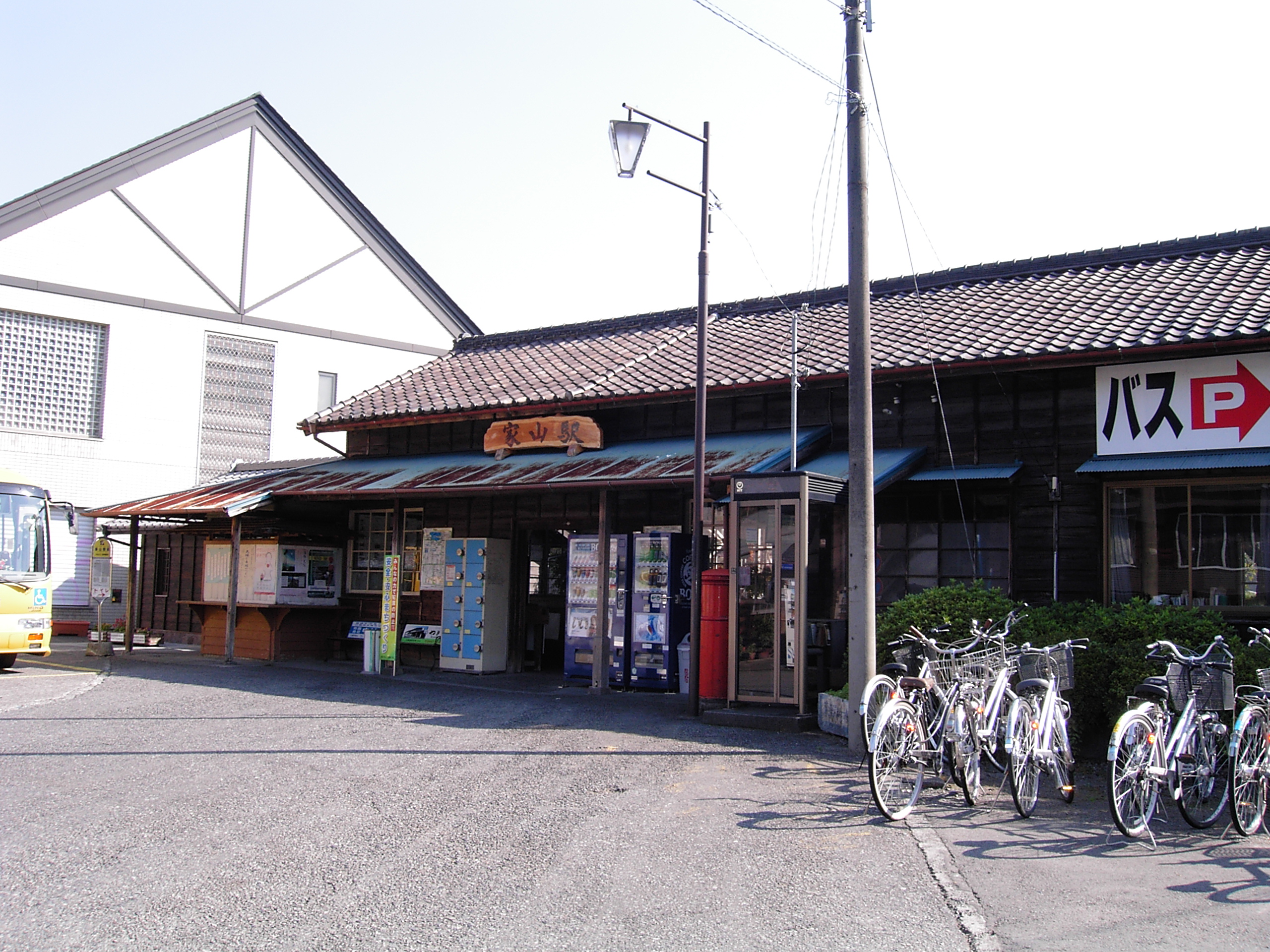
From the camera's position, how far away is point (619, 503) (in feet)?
50.8

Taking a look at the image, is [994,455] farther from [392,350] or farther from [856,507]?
[392,350]

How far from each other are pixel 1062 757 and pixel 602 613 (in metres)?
6.99

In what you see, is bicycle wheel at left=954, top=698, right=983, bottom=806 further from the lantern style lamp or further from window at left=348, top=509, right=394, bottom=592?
window at left=348, top=509, right=394, bottom=592

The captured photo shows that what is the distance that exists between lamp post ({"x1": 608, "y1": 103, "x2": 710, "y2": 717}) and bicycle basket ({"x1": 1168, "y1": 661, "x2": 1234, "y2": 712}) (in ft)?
17.7

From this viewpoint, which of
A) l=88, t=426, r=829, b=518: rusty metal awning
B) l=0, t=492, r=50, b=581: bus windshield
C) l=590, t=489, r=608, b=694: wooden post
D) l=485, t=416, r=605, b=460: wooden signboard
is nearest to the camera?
l=88, t=426, r=829, b=518: rusty metal awning

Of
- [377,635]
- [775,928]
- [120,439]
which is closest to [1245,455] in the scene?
[775,928]

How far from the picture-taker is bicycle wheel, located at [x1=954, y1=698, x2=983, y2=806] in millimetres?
7332

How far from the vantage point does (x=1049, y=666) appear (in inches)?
293

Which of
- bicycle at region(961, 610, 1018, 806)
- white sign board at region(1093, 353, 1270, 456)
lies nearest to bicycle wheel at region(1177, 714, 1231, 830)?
bicycle at region(961, 610, 1018, 806)

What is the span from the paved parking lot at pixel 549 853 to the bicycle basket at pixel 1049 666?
3.07 ft

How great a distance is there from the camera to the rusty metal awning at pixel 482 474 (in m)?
12.8

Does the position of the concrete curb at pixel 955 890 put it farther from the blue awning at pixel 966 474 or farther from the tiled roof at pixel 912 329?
the tiled roof at pixel 912 329

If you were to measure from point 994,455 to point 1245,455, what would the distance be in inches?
99.7

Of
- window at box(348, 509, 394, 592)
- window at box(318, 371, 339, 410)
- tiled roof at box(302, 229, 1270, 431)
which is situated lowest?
window at box(348, 509, 394, 592)
